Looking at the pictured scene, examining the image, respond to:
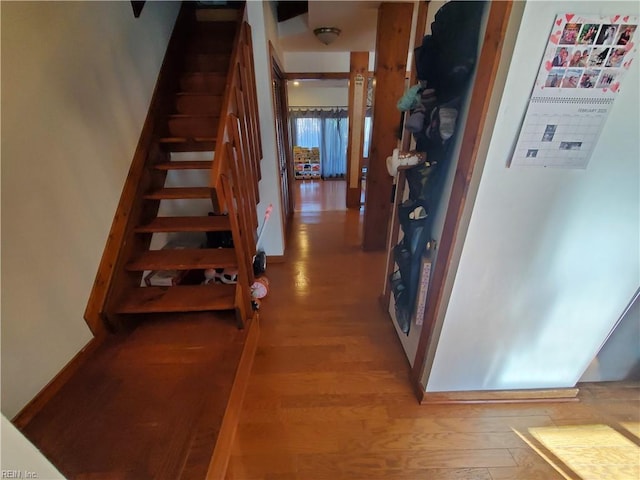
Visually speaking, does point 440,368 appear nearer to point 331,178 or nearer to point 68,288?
point 68,288

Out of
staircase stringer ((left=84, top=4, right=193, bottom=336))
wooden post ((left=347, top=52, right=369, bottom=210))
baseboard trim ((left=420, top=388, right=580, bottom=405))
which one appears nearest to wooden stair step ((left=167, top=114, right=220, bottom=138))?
staircase stringer ((left=84, top=4, right=193, bottom=336))

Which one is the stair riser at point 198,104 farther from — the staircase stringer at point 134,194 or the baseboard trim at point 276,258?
the baseboard trim at point 276,258

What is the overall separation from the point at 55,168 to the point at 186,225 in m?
0.67

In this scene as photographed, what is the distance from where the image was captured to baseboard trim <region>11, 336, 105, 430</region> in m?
1.15

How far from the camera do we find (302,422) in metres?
1.36

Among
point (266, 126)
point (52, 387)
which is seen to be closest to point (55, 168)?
point (52, 387)

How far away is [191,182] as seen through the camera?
2473 mm

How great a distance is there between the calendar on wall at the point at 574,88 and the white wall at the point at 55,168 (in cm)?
188

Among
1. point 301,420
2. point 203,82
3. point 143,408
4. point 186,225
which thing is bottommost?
point 301,420

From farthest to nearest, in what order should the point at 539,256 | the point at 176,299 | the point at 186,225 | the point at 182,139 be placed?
the point at 182,139
the point at 186,225
the point at 176,299
the point at 539,256

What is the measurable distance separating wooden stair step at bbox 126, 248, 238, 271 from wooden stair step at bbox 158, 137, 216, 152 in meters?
0.83

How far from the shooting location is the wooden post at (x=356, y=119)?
12.9 ft

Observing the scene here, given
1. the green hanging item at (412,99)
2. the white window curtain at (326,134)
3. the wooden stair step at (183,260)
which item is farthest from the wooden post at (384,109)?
the white window curtain at (326,134)

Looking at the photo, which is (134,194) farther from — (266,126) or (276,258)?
(276,258)
